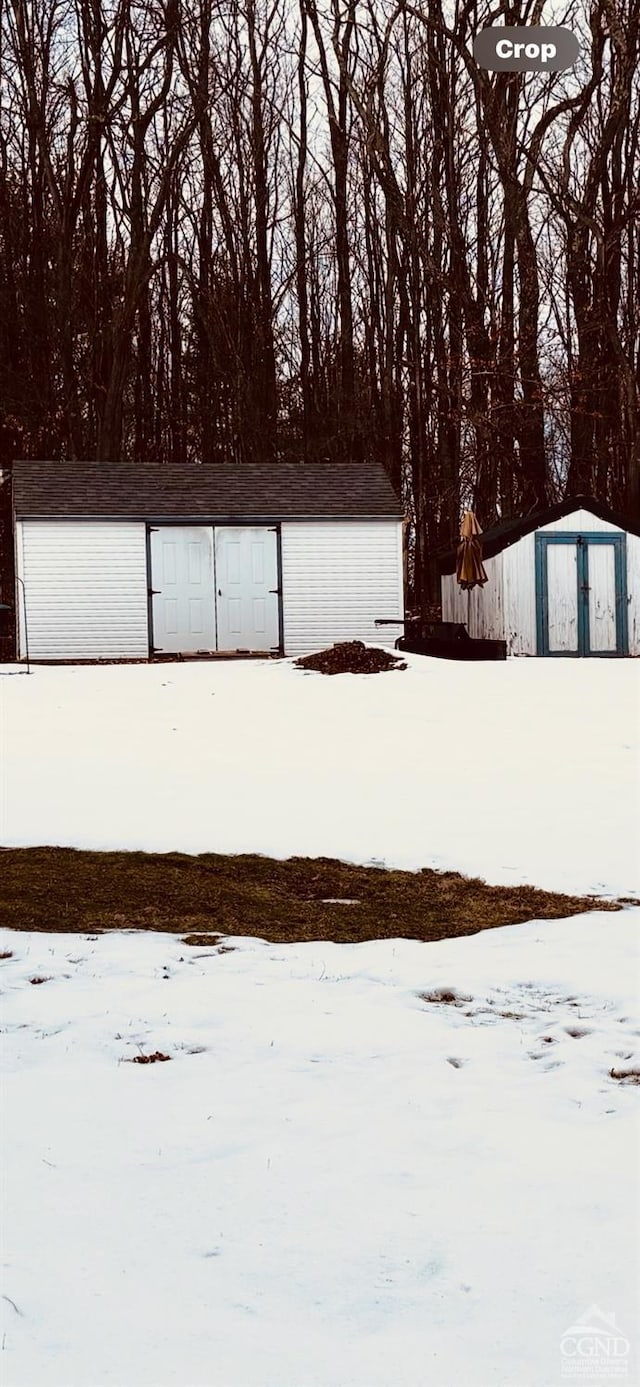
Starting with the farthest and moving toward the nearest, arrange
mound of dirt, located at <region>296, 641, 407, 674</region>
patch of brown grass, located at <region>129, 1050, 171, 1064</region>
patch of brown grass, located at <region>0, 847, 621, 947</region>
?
mound of dirt, located at <region>296, 641, 407, 674</region> < patch of brown grass, located at <region>0, 847, 621, 947</region> < patch of brown grass, located at <region>129, 1050, 171, 1064</region>

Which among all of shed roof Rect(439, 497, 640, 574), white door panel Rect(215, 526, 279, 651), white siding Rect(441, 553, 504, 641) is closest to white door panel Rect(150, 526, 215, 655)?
white door panel Rect(215, 526, 279, 651)

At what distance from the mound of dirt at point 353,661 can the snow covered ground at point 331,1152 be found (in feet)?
30.5

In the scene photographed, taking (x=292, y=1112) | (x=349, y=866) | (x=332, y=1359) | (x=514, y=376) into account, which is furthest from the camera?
(x=514, y=376)

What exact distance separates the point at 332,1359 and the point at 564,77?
2832 cm

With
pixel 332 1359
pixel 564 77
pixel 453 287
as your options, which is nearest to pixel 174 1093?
pixel 332 1359

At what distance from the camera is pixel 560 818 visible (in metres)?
7.77

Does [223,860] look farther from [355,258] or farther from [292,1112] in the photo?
[355,258]

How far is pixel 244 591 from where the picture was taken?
21.2 metres

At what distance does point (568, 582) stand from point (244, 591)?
5647 millimetres

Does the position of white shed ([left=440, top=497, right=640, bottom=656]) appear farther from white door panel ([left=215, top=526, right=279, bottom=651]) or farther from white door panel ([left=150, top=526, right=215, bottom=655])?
white door panel ([left=150, top=526, right=215, bottom=655])

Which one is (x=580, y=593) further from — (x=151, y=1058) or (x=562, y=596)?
(x=151, y=1058)

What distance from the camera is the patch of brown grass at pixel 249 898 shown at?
5453mm

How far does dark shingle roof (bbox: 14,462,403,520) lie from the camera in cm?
2095

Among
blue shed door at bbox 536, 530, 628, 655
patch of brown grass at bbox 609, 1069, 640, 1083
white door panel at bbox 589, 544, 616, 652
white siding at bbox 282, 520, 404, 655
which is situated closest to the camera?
patch of brown grass at bbox 609, 1069, 640, 1083
